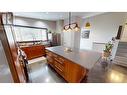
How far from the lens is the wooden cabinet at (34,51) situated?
420cm

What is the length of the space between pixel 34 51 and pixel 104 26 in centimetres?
447

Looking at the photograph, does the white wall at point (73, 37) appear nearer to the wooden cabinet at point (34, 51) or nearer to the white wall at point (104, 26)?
the white wall at point (104, 26)

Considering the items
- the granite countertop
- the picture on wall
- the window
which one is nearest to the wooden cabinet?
the window

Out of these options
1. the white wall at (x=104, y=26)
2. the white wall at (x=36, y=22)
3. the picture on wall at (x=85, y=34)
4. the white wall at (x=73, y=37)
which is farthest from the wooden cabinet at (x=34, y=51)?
the white wall at (x=104, y=26)

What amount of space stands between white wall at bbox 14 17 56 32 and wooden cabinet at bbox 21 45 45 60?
1515 millimetres

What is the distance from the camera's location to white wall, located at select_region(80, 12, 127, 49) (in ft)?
11.7

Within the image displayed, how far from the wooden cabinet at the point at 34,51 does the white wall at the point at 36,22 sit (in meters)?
1.52

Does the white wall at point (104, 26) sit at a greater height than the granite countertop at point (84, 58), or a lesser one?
greater

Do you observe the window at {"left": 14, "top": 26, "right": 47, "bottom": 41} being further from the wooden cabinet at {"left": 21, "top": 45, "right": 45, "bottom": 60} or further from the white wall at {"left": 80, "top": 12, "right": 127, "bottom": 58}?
the white wall at {"left": 80, "top": 12, "right": 127, "bottom": 58}
